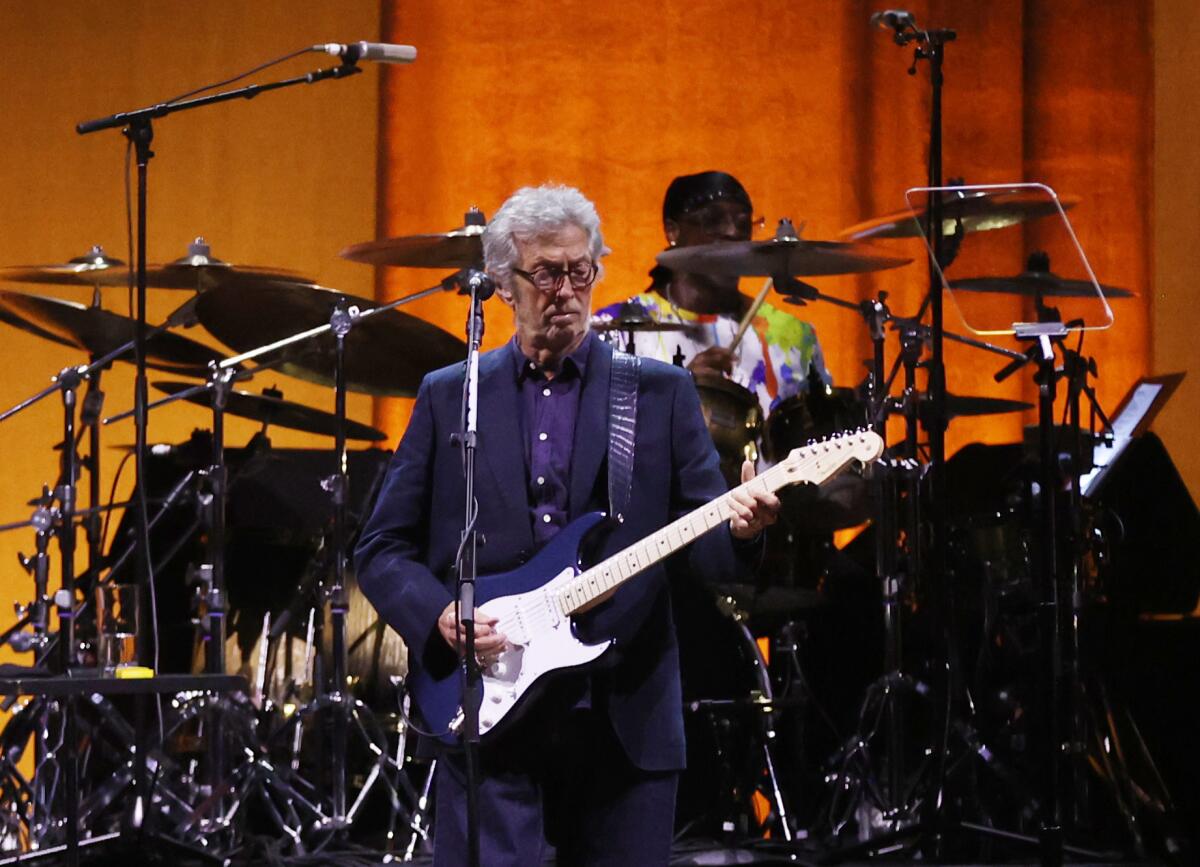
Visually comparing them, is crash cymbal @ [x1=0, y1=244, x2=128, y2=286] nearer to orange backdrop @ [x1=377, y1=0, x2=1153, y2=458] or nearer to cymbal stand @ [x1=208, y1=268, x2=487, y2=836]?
cymbal stand @ [x1=208, y1=268, x2=487, y2=836]

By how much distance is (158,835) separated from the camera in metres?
5.33

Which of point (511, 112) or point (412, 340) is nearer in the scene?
point (412, 340)

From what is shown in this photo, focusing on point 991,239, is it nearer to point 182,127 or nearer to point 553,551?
point 553,551

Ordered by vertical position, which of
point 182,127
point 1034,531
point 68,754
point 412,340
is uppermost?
point 182,127

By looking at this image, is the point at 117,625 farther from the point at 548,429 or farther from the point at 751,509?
the point at 751,509

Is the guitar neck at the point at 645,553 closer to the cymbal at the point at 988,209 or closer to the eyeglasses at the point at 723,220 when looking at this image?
the cymbal at the point at 988,209

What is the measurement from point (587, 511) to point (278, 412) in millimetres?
3420

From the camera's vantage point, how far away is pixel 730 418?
5.84 metres

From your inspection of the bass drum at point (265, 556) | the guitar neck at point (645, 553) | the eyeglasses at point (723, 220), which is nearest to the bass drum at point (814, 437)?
the eyeglasses at point (723, 220)

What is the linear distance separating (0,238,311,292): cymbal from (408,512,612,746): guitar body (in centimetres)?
303

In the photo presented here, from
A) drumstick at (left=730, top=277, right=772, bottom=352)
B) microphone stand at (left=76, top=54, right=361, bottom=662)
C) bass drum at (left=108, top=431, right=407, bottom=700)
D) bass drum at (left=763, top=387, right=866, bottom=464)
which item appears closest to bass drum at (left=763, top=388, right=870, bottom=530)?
bass drum at (left=763, top=387, right=866, bottom=464)

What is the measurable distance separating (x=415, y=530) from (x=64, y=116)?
521 cm

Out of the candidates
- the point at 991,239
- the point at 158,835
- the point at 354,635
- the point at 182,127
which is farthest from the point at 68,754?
the point at 182,127

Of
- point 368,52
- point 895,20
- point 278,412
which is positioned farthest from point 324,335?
point 895,20
